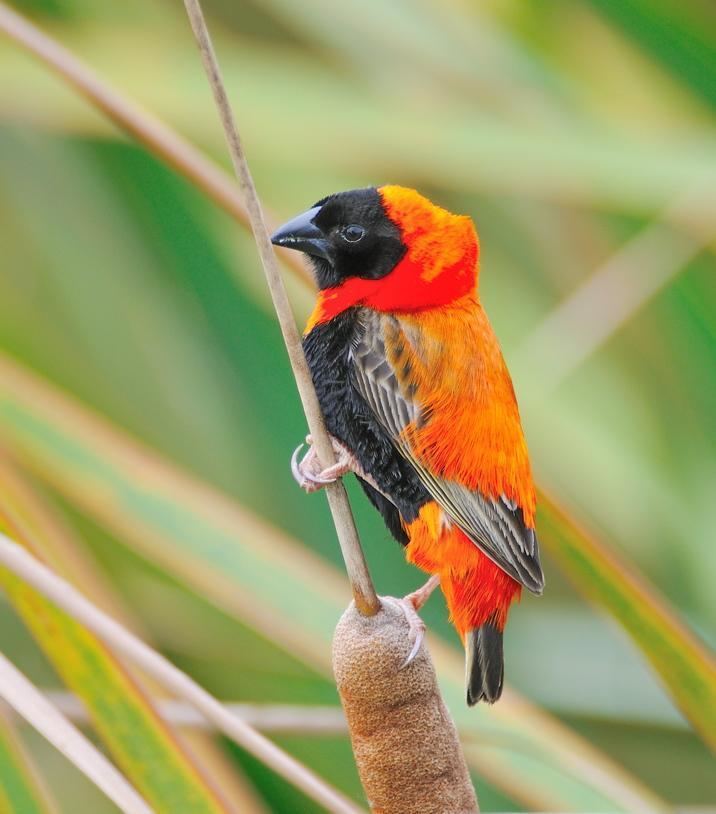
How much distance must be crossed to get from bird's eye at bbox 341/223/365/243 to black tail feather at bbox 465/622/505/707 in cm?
60

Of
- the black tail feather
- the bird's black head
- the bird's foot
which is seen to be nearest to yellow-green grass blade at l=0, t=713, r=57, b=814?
the bird's foot

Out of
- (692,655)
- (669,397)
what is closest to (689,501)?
(669,397)

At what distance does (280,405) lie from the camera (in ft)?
6.54

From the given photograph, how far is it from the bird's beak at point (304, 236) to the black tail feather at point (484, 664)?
595mm

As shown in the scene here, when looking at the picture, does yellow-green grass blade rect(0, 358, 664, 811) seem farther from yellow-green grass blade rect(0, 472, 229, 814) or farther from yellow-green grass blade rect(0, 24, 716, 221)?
yellow-green grass blade rect(0, 24, 716, 221)

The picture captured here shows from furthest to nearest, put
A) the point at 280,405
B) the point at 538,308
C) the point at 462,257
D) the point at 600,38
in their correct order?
1. the point at 600,38
2. the point at 538,308
3. the point at 280,405
4. the point at 462,257

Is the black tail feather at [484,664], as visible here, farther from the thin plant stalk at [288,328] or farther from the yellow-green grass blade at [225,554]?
the thin plant stalk at [288,328]

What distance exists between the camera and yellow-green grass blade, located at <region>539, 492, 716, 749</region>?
1.47 m

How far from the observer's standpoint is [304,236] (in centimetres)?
172

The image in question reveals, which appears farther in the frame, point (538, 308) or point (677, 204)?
point (538, 308)

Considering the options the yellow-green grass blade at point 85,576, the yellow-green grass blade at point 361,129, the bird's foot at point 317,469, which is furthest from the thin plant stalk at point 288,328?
the yellow-green grass blade at point 361,129

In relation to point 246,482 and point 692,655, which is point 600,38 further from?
point 692,655

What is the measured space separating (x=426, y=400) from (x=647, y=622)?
0.42m

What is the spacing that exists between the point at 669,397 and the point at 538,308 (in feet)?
1.22
